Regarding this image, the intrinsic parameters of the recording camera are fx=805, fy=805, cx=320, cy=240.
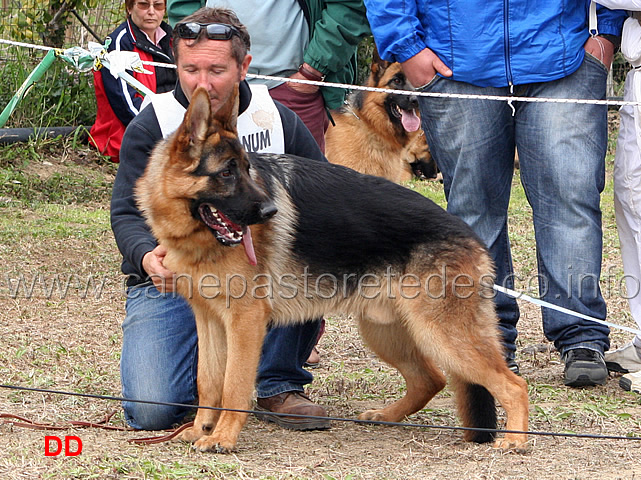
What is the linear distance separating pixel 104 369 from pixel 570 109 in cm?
283

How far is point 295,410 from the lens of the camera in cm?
365

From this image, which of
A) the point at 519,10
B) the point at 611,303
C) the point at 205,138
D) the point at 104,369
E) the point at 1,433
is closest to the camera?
the point at 205,138

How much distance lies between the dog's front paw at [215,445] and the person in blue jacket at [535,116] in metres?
1.73

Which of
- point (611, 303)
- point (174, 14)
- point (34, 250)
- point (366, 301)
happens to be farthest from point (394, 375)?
point (34, 250)

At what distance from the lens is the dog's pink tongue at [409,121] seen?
6453 millimetres

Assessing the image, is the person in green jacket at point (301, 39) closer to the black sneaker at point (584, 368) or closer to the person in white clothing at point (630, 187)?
the person in white clothing at point (630, 187)

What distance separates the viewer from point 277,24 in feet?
15.4

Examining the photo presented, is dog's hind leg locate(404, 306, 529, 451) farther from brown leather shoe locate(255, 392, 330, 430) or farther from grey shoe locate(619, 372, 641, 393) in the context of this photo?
grey shoe locate(619, 372, 641, 393)

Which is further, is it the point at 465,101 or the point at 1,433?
the point at 465,101

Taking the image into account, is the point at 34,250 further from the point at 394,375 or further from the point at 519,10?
the point at 519,10

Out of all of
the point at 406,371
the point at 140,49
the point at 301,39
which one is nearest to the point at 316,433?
the point at 406,371

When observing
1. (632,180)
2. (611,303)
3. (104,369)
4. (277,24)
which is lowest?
(104,369)

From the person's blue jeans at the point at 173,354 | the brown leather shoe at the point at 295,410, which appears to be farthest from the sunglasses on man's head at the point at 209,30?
the brown leather shoe at the point at 295,410

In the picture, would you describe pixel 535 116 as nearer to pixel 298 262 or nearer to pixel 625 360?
pixel 625 360
